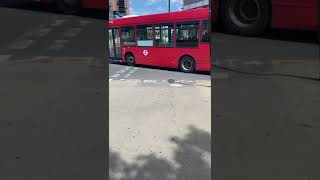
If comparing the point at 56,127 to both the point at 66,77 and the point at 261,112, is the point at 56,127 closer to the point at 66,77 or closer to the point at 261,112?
the point at 66,77

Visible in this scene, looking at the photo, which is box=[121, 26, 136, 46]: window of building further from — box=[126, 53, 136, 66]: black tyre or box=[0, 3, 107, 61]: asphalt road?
box=[0, 3, 107, 61]: asphalt road

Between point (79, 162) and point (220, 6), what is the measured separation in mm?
1806

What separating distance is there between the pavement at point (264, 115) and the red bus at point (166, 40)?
19.8 feet

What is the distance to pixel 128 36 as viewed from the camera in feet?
47.9

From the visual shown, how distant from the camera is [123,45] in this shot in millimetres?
14891

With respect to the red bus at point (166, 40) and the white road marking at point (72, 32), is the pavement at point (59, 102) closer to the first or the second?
the white road marking at point (72, 32)

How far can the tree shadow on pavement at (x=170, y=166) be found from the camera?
3314 mm

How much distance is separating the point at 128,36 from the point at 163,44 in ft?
6.19

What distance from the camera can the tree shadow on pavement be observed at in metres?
3.31

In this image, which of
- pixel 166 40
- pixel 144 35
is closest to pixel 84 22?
pixel 166 40

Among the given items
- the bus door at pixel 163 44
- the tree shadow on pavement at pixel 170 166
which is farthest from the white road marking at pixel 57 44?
the bus door at pixel 163 44

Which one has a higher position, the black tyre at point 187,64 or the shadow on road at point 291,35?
the shadow on road at point 291,35

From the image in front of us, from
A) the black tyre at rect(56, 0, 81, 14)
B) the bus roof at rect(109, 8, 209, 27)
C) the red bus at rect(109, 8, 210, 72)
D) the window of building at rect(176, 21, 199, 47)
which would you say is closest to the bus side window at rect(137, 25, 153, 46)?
the red bus at rect(109, 8, 210, 72)

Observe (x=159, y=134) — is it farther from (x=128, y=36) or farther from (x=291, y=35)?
(x=128, y=36)
